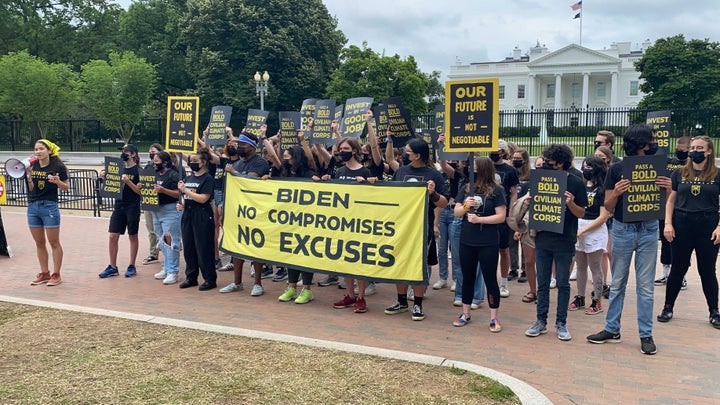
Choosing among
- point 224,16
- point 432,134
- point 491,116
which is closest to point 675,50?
point 224,16

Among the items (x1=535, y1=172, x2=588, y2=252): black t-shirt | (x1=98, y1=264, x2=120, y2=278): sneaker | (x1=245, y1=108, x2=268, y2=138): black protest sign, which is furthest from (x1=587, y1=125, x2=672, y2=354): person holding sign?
(x1=98, y1=264, x2=120, y2=278): sneaker

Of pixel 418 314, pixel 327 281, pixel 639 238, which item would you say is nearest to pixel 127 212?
pixel 327 281

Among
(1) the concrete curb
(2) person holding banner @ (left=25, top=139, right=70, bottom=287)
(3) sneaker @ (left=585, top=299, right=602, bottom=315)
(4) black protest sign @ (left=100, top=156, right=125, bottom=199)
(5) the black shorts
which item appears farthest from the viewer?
(4) black protest sign @ (left=100, top=156, right=125, bottom=199)

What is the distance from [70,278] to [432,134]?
250 inches

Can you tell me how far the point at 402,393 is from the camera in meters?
4.57

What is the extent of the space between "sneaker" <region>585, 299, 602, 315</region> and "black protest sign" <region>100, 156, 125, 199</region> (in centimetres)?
701

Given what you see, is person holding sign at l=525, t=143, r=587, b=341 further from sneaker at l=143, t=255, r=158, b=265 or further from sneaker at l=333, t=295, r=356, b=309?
sneaker at l=143, t=255, r=158, b=265

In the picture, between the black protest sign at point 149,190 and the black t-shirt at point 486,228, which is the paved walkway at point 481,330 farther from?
the black protest sign at point 149,190

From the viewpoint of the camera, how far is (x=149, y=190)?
336 inches

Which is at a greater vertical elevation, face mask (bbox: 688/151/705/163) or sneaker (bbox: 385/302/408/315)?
face mask (bbox: 688/151/705/163)

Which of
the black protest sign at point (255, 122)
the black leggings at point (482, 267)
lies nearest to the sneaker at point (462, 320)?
the black leggings at point (482, 267)

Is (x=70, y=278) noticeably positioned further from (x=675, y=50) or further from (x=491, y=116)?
(x=675, y=50)

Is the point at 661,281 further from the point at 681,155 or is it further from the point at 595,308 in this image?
the point at 595,308

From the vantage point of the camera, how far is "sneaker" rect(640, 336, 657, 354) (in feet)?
18.2
